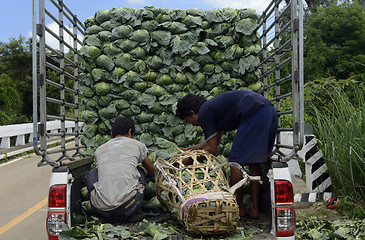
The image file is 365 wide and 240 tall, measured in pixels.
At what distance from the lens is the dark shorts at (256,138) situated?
3207 mm

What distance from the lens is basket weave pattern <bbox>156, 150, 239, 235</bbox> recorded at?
2.58m

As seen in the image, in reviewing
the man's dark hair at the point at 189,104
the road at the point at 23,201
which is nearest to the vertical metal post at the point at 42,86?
the man's dark hair at the point at 189,104

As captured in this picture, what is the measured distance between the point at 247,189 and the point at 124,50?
8.07 ft

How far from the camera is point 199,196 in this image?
8.64ft

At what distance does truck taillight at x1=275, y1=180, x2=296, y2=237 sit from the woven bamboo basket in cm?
30

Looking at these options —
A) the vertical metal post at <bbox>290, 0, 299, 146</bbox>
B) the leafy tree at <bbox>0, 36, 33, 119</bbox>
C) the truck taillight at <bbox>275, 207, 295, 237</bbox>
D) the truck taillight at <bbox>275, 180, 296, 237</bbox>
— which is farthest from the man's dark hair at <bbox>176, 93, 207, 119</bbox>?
the leafy tree at <bbox>0, 36, 33, 119</bbox>

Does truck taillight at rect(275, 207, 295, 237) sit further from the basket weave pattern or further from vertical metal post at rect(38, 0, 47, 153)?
vertical metal post at rect(38, 0, 47, 153)

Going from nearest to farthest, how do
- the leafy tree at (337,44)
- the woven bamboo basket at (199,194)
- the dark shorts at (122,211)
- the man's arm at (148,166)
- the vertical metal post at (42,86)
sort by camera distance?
1. the woven bamboo basket at (199,194)
2. the vertical metal post at (42,86)
3. the dark shorts at (122,211)
4. the man's arm at (148,166)
5. the leafy tree at (337,44)

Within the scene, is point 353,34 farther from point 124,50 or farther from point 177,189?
point 177,189

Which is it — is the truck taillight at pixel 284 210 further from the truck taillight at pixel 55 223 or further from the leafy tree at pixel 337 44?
the leafy tree at pixel 337 44

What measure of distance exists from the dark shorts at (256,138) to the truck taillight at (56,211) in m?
1.53

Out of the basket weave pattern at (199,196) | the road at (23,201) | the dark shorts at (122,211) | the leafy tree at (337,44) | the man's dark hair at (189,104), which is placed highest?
the leafy tree at (337,44)

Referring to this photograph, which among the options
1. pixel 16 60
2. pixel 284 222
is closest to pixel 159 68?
pixel 284 222

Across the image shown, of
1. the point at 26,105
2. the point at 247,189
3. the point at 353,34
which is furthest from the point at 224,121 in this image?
the point at 26,105
